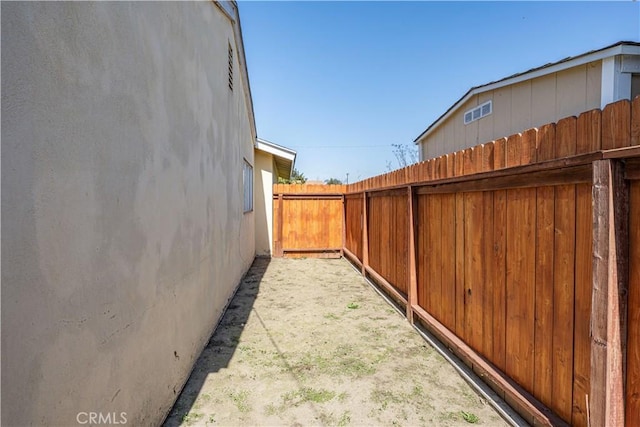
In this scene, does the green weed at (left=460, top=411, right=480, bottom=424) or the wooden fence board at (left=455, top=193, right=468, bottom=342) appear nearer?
the green weed at (left=460, top=411, right=480, bottom=424)

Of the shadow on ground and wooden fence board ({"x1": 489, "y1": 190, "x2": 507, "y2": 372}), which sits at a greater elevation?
wooden fence board ({"x1": 489, "y1": 190, "x2": 507, "y2": 372})

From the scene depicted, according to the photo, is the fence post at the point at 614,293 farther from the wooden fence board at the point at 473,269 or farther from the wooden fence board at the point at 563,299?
the wooden fence board at the point at 473,269

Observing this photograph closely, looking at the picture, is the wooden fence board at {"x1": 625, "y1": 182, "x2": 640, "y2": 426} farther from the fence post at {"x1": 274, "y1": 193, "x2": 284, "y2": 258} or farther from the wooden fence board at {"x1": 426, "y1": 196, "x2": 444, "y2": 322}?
the fence post at {"x1": 274, "y1": 193, "x2": 284, "y2": 258}

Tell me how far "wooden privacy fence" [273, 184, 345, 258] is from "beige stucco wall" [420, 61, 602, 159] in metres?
3.89

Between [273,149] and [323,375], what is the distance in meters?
7.43

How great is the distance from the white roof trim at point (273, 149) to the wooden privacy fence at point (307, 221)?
0.94 metres

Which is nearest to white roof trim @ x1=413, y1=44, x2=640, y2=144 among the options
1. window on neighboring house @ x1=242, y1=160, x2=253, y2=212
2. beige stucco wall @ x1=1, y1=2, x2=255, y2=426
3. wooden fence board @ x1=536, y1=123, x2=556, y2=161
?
wooden fence board @ x1=536, y1=123, x2=556, y2=161

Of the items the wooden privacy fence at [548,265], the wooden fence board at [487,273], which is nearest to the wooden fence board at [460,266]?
the wooden privacy fence at [548,265]

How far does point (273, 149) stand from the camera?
945 cm

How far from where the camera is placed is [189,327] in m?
2.93

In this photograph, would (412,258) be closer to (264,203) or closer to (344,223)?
(344,223)

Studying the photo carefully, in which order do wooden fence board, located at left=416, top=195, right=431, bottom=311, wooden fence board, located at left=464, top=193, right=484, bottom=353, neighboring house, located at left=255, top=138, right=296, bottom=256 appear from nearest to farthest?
wooden fence board, located at left=464, top=193, right=484, bottom=353 → wooden fence board, located at left=416, top=195, right=431, bottom=311 → neighboring house, located at left=255, top=138, right=296, bottom=256

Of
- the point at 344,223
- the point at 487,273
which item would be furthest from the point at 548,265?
the point at 344,223

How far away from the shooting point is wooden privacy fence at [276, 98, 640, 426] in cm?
151
